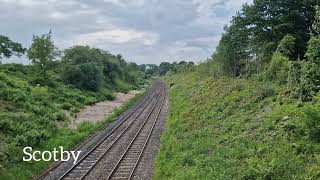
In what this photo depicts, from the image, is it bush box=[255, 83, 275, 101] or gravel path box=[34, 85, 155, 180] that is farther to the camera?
bush box=[255, 83, 275, 101]

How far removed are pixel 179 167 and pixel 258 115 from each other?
5.71m

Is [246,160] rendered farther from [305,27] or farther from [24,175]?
[305,27]

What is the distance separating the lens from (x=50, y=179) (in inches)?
808

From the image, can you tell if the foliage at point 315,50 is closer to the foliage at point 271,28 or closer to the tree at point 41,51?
the foliage at point 271,28

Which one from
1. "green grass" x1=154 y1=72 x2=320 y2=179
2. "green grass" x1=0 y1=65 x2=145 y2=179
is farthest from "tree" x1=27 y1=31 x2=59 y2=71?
"green grass" x1=154 y1=72 x2=320 y2=179

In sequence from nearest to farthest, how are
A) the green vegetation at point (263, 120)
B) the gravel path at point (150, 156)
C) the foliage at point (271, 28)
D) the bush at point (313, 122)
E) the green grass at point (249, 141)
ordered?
the green grass at point (249, 141)
the green vegetation at point (263, 120)
the bush at point (313, 122)
the gravel path at point (150, 156)
the foliage at point (271, 28)

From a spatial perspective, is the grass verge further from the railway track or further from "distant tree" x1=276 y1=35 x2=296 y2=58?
"distant tree" x1=276 y1=35 x2=296 y2=58

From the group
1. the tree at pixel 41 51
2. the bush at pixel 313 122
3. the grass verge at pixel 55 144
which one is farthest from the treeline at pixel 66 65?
the bush at pixel 313 122

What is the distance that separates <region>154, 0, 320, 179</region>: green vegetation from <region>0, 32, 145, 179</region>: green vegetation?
24.8 feet

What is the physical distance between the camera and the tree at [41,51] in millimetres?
64875

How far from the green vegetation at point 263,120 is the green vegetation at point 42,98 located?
7.55m

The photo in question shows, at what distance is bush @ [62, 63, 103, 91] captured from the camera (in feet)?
214

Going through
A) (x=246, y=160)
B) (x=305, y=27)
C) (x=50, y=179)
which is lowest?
(x=50, y=179)

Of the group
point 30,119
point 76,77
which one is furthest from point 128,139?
point 76,77
